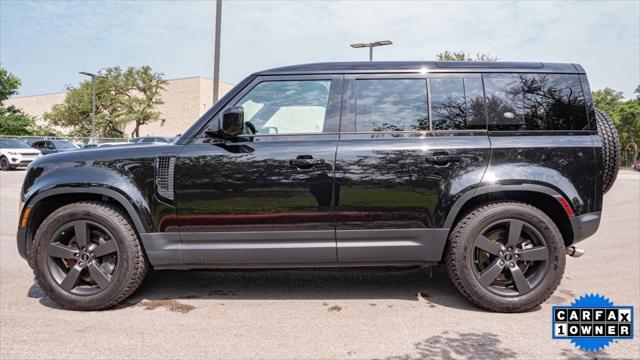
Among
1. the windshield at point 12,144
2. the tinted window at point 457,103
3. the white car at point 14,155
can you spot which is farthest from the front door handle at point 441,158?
the windshield at point 12,144

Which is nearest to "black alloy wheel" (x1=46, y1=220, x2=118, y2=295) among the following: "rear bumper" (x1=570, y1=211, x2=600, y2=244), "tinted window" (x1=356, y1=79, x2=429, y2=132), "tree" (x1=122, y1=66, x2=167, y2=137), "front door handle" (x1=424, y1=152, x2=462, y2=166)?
"tinted window" (x1=356, y1=79, x2=429, y2=132)

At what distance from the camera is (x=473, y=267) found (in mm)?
3512

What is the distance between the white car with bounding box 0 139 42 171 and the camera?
68.4ft

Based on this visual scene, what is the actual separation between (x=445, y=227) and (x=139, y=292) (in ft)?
9.25

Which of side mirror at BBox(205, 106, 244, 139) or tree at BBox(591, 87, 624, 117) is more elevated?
tree at BBox(591, 87, 624, 117)

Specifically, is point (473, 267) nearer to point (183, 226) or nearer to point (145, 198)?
point (183, 226)

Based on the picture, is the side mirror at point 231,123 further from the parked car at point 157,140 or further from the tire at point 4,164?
the tire at point 4,164

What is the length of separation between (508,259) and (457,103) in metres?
1.35

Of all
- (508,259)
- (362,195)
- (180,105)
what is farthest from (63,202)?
(180,105)

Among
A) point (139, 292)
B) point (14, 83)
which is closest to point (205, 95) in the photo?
point (14, 83)

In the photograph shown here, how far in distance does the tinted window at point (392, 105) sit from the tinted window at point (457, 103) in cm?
9

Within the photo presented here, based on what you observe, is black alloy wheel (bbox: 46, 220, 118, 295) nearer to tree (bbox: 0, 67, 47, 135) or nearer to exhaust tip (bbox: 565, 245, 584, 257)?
exhaust tip (bbox: 565, 245, 584, 257)

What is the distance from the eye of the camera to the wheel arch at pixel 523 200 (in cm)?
348

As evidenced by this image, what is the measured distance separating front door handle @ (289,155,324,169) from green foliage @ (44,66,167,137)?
4207 centimetres
